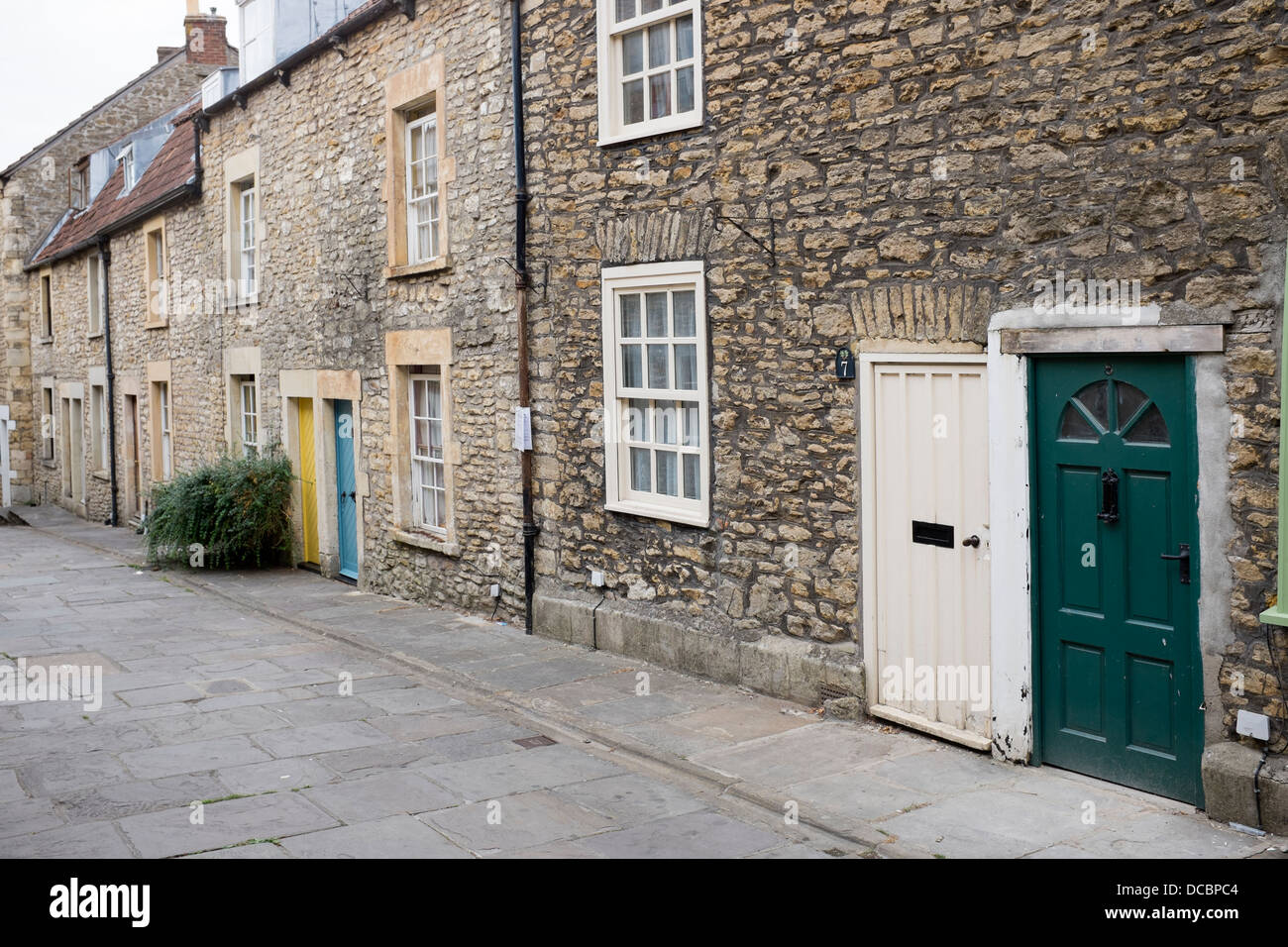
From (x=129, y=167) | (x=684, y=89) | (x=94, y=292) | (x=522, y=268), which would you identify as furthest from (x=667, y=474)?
(x=94, y=292)

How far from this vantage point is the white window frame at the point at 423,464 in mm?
12156

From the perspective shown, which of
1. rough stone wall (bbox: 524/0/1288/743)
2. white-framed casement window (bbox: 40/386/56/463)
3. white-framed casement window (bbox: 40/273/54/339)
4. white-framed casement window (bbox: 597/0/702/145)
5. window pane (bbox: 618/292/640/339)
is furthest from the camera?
white-framed casement window (bbox: 40/386/56/463)

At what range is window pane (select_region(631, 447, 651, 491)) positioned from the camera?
9.34 metres

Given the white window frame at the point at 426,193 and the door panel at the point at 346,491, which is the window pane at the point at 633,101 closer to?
the white window frame at the point at 426,193

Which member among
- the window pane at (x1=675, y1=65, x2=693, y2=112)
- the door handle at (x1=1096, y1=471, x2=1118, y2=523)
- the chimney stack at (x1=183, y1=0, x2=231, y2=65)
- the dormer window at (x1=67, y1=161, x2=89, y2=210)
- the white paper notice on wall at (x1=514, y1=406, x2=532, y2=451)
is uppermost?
the chimney stack at (x1=183, y1=0, x2=231, y2=65)

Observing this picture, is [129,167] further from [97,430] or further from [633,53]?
[633,53]

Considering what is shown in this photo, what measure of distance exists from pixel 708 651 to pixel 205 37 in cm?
2344

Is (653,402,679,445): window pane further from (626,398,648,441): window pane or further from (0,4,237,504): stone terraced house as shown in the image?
(0,4,237,504): stone terraced house

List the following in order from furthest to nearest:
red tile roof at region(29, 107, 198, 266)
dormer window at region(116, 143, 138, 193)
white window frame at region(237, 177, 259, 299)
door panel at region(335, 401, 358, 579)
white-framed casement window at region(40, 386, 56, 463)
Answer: white-framed casement window at region(40, 386, 56, 463) < dormer window at region(116, 143, 138, 193) < red tile roof at region(29, 107, 198, 266) < white window frame at region(237, 177, 259, 299) < door panel at region(335, 401, 358, 579)

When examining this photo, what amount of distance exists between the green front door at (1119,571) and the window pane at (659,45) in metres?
4.04

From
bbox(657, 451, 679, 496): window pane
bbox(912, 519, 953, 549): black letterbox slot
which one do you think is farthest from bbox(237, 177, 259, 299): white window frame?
bbox(912, 519, 953, 549): black letterbox slot

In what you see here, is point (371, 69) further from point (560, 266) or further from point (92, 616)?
point (92, 616)

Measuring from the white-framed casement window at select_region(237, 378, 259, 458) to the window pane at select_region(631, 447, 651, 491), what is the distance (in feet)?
28.5

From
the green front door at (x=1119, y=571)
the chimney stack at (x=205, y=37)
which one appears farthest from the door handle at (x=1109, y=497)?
the chimney stack at (x=205, y=37)
